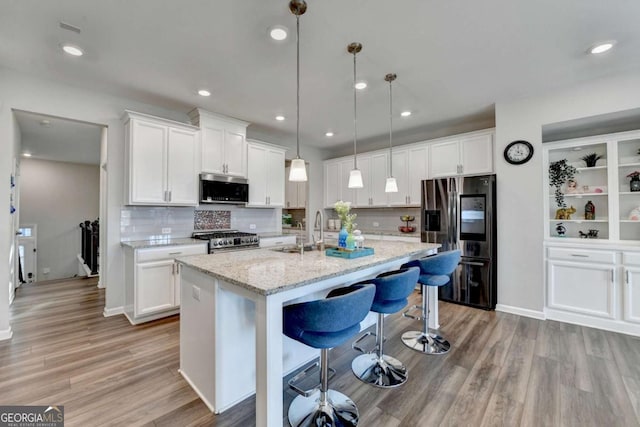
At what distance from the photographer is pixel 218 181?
400 cm

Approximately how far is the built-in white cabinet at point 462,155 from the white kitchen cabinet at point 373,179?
903 mm

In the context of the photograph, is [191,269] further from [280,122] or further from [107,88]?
[280,122]

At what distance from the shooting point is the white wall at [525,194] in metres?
3.17

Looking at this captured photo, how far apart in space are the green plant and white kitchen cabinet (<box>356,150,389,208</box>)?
2363 mm

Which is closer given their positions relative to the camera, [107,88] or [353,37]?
[353,37]

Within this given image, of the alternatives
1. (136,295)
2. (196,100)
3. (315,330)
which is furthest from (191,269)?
(196,100)

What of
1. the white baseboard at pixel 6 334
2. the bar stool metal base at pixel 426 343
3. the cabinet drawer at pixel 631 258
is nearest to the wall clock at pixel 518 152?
the cabinet drawer at pixel 631 258

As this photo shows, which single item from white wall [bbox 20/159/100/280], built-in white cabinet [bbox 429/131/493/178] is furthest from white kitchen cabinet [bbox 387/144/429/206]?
white wall [bbox 20/159/100/280]

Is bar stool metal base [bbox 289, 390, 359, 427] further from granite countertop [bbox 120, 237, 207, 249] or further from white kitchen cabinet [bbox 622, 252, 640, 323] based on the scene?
white kitchen cabinet [bbox 622, 252, 640, 323]

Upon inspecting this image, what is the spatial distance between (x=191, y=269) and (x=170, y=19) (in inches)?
73.5

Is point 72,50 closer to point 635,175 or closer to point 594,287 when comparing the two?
point 594,287

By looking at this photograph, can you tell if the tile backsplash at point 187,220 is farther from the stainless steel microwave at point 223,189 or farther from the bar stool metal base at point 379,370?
the bar stool metal base at point 379,370

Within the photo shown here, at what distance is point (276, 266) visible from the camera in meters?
1.84

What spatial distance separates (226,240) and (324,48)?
8.42 feet
